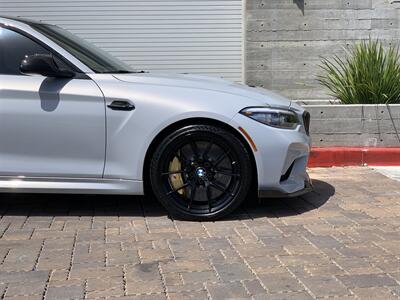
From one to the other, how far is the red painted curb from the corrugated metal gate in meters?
3.57

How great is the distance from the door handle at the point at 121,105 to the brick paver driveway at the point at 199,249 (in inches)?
39.2

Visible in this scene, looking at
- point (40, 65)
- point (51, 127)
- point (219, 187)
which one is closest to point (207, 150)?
point (219, 187)

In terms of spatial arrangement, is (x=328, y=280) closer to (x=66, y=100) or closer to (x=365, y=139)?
(x=66, y=100)

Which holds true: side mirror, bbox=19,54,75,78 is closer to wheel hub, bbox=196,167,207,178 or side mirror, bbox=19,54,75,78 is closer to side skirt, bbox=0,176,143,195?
side skirt, bbox=0,176,143,195

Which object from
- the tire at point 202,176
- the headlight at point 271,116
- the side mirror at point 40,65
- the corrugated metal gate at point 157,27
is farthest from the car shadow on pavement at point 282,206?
the corrugated metal gate at point 157,27

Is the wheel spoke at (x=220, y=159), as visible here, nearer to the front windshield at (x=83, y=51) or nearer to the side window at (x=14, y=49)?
the front windshield at (x=83, y=51)

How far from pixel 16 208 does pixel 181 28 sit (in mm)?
5904

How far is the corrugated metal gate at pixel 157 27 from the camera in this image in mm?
10195

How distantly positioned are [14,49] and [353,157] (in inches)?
179

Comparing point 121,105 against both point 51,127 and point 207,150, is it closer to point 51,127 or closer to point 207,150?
point 51,127

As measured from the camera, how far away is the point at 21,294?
3.34 meters

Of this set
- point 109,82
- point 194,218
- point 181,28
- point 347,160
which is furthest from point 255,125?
point 181,28

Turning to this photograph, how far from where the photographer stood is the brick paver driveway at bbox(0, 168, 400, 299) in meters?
3.43

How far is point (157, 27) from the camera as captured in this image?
10.3 metres
